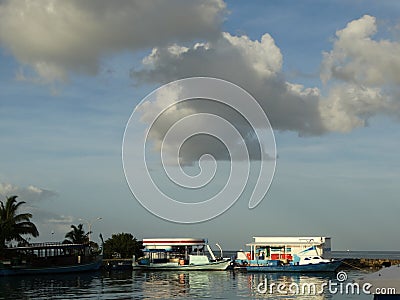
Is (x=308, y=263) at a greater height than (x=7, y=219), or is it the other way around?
(x=7, y=219)

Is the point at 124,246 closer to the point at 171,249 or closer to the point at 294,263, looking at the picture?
the point at 171,249

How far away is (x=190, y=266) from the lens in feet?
387

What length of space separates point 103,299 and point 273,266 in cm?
5308

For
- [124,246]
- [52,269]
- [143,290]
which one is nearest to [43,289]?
[143,290]

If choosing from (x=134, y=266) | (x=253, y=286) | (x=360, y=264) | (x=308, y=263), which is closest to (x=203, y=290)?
(x=253, y=286)

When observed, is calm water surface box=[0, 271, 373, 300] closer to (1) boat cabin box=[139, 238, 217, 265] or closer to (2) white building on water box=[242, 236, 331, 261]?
(2) white building on water box=[242, 236, 331, 261]

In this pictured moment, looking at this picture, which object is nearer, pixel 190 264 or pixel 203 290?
pixel 203 290

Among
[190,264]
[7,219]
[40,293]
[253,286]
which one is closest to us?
[40,293]

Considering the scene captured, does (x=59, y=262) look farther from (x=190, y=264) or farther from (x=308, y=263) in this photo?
(x=308, y=263)

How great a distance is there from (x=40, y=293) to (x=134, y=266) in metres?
56.0

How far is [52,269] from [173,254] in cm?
2824

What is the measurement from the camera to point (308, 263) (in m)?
107

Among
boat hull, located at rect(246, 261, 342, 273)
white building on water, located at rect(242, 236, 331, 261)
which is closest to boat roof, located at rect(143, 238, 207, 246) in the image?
white building on water, located at rect(242, 236, 331, 261)

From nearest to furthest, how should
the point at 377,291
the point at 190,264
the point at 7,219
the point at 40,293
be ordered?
the point at 377,291, the point at 40,293, the point at 7,219, the point at 190,264
